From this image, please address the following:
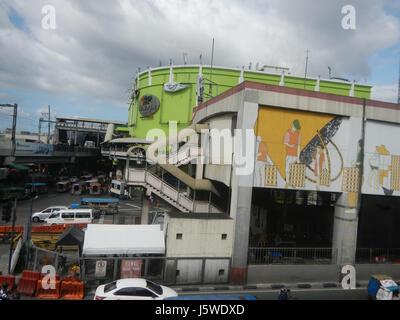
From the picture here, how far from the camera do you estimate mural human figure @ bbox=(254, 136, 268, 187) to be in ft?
47.9

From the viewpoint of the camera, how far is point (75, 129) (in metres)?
70.2

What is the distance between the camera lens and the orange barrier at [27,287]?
39.9 ft

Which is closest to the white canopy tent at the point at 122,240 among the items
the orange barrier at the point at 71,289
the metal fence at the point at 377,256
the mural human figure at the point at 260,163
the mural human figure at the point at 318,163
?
the orange barrier at the point at 71,289

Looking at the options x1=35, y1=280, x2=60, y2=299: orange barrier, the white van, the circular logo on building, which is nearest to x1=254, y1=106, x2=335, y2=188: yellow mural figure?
x1=35, y1=280, x2=60, y2=299: orange barrier

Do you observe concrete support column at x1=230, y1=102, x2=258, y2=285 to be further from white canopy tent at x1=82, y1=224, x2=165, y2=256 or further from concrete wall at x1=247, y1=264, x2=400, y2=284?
white canopy tent at x1=82, y1=224, x2=165, y2=256

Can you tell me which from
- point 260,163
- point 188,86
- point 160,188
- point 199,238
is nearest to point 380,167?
point 260,163

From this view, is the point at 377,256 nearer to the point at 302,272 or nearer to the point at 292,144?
the point at 302,272

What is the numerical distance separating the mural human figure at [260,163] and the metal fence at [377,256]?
27.3 ft

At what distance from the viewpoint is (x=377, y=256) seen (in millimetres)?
18172

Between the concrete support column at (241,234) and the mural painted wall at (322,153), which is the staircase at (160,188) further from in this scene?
the mural painted wall at (322,153)
